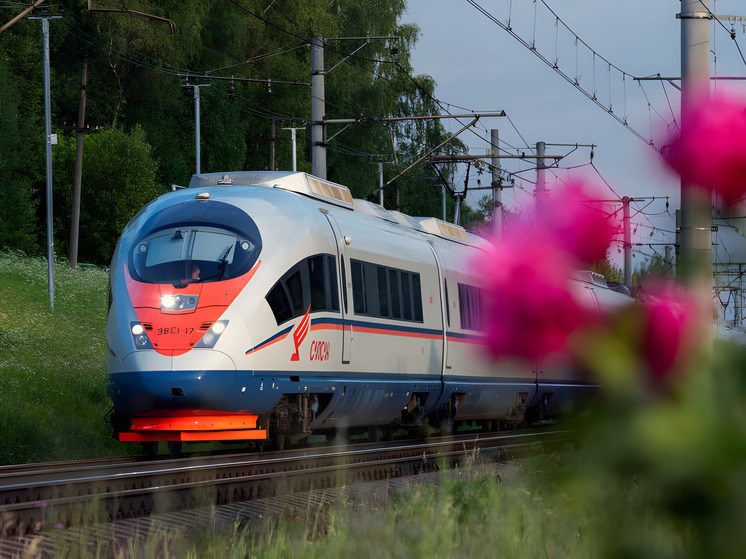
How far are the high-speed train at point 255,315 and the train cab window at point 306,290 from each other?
18 millimetres

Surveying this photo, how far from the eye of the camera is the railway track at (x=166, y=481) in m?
7.30

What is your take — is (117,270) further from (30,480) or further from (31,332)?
(31,332)

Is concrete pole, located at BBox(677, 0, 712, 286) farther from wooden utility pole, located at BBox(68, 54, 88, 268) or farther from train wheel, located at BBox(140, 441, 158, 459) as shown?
wooden utility pole, located at BBox(68, 54, 88, 268)

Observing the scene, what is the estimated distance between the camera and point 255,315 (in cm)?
1156

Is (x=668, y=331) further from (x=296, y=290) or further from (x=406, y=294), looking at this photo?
(x=406, y=294)

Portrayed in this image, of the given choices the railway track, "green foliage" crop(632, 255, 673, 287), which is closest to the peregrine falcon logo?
the railway track

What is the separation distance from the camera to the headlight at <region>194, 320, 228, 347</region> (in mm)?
11289

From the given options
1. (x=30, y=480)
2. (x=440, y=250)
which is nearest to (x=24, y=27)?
(x=440, y=250)

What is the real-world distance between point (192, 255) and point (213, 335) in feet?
3.69

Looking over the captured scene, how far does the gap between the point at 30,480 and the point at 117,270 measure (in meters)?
3.07

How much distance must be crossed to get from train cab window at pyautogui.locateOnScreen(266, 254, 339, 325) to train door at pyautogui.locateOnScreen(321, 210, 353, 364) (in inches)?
7.5

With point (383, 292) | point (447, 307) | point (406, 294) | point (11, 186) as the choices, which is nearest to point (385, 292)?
point (383, 292)

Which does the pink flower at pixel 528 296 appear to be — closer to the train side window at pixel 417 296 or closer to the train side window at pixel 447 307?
the train side window at pixel 417 296

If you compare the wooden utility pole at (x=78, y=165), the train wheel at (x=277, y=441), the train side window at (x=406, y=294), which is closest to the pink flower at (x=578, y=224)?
the train wheel at (x=277, y=441)
